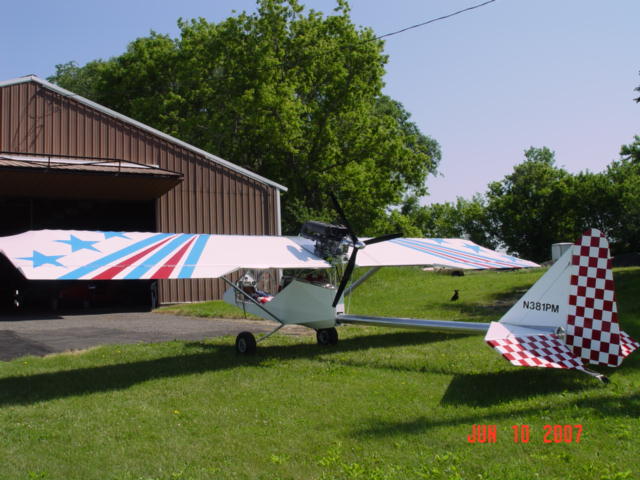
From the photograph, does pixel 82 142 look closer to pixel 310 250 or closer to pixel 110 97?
pixel 310 250

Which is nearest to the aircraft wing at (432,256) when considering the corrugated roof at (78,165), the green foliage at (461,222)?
the corrugated roof at (78,165)

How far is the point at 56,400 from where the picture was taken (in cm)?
747

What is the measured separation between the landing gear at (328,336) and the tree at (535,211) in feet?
177

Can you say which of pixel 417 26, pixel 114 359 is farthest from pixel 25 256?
pixel 417 26

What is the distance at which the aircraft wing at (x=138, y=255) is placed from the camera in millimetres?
8195

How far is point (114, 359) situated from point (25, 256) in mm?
2957

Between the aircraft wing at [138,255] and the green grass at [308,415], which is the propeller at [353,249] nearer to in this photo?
the aircraft wing at [138,255]

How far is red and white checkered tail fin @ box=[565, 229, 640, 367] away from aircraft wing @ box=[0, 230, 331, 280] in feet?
15.6

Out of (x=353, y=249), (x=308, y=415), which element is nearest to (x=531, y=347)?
(x=308, y=415)

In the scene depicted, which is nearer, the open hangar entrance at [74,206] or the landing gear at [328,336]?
the landing gear at [328,336]

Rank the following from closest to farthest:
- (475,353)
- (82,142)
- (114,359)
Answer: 1. (475,353)
2. (114,359)
3. (82,142)

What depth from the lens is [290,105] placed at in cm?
3338

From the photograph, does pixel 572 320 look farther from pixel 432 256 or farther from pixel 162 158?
pixel 162 158

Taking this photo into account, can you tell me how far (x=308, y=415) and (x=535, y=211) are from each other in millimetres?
61019
